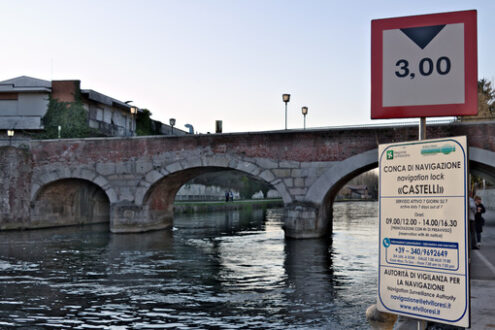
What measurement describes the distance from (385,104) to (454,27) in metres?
0.74

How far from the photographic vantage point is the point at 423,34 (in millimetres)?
4062

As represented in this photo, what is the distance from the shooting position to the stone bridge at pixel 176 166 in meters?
21.2

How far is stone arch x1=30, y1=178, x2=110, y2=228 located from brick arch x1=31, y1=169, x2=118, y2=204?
0.75ft

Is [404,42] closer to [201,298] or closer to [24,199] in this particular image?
[201,298]

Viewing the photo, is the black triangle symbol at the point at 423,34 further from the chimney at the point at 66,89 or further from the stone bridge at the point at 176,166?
the chimney at the point at 66,89

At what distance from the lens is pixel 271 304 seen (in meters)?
9.73

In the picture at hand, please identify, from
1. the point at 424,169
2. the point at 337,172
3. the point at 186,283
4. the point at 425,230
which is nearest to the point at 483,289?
the point at 425,230

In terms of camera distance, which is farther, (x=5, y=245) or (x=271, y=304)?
(x=5, y=245)

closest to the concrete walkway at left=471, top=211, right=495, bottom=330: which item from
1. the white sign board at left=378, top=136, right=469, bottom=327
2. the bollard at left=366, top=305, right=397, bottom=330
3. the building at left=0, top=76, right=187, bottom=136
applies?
the bollard at left=366, top=305, right=397, bottom=330

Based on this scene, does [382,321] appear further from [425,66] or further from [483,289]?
[425,66]

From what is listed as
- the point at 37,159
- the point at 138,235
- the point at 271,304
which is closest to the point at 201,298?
the point at 271,304

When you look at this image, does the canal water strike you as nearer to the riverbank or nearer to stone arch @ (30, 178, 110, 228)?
stone arch @ (30, 178, 110, 228)

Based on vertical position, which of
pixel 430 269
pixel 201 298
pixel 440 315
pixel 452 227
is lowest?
pixel 201 298

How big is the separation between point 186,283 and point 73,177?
49.5ft
